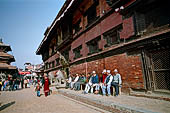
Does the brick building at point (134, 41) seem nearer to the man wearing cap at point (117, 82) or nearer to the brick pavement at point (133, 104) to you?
the man wearing cap at point (117, 82)

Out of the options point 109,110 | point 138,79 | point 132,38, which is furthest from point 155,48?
point 109,110

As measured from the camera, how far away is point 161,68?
562 centimetres

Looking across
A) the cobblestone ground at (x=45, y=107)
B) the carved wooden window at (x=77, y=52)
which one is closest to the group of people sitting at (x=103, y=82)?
the cobblestone ground at (x=45, y=107)

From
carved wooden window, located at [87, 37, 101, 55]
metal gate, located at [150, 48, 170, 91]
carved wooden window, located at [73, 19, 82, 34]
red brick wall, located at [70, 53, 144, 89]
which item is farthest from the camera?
carved wooden window, located at [73, 19, 82, 34]

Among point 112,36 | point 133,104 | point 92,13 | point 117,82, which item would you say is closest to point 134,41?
point 112,36

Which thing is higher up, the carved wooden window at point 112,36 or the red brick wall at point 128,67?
the carved wooden window at point 112,36

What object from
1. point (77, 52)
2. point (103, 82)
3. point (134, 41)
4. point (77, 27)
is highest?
point (77, 27)

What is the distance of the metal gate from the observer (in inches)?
212

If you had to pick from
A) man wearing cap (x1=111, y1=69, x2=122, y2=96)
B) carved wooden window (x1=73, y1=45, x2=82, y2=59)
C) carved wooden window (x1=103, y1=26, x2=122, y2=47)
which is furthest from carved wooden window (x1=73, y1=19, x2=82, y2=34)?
man wearing cap (x1=111, y1=69, x2=122, y2=96)

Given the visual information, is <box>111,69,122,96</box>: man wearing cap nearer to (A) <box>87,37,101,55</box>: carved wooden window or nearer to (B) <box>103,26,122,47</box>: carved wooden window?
(B) <box>103,26,122,47</box>: carved wooden window

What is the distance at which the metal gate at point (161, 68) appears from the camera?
5.38m

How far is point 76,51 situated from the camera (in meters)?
14.5

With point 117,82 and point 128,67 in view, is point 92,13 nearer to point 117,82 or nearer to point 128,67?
point 128,67

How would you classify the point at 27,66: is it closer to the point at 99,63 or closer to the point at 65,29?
the point at 65,29
